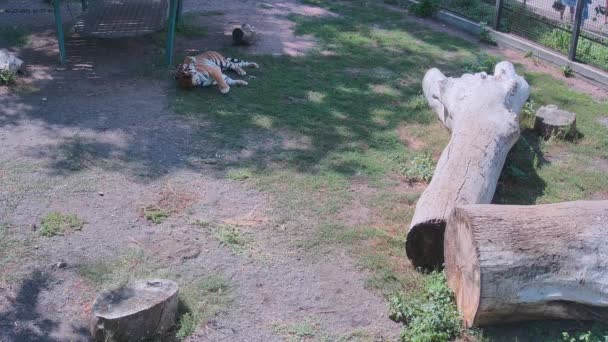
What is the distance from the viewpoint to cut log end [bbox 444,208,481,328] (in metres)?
Result: 3.99

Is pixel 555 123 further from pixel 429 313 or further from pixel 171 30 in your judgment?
pixel 171 30

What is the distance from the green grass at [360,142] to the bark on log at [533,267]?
275 millimetres

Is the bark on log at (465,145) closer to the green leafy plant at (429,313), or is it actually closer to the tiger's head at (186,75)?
the green leafy plant at (429,313)


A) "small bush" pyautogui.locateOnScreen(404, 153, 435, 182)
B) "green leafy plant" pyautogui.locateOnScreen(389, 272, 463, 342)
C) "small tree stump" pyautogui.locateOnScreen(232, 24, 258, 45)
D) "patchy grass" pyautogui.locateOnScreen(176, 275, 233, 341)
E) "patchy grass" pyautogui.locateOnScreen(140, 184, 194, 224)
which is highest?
"small tree stump" pyautogui.locateOnScreen(232, 24, 258, 45)

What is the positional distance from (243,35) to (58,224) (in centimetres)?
494

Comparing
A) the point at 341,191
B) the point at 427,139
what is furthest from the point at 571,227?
the point at 427,139

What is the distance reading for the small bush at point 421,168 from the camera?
616cm

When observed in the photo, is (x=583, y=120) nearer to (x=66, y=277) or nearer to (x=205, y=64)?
(x=205, y=64)

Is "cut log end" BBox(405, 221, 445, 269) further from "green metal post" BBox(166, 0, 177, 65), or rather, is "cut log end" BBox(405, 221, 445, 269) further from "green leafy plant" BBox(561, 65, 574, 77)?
"green leafy plant" BBox(561, 65, 574, 77)

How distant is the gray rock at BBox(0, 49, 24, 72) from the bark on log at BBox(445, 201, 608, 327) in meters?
5.82

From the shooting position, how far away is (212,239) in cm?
509

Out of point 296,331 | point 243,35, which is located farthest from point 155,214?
point 243,35

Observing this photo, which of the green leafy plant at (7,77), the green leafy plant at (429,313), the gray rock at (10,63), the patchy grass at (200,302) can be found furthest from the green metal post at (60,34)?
the green leafy plant at (429,313)

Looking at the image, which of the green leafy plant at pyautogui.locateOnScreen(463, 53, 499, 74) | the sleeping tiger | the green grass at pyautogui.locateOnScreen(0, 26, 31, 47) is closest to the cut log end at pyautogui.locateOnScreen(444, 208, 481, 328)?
the sleeping tiger
